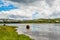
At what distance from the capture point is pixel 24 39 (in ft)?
131

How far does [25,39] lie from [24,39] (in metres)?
0.23

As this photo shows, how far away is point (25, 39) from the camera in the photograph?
40.2 m
